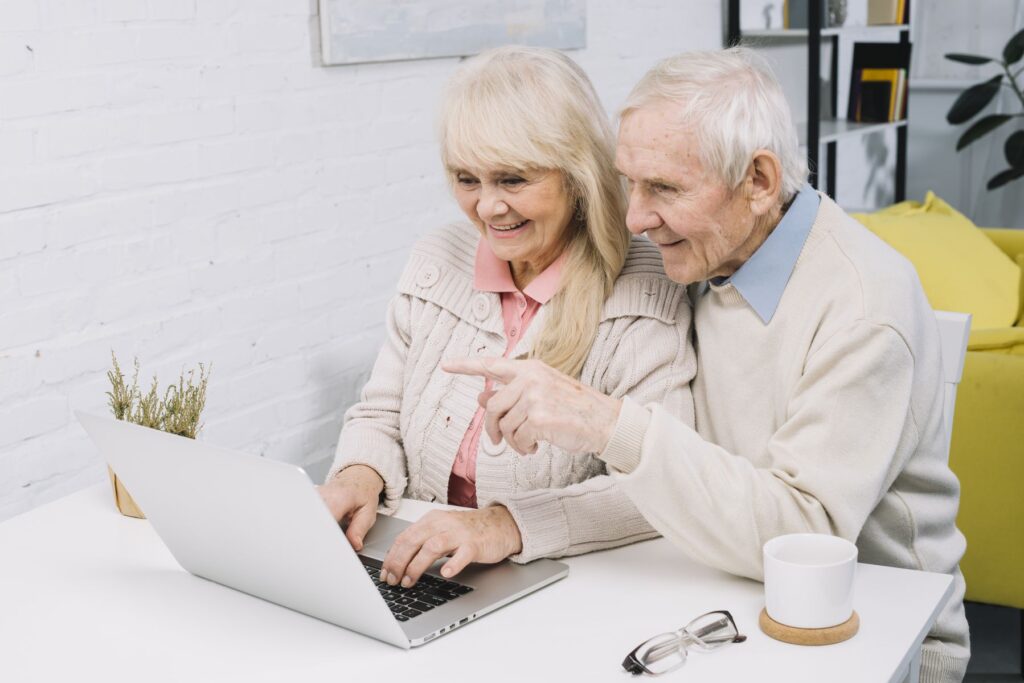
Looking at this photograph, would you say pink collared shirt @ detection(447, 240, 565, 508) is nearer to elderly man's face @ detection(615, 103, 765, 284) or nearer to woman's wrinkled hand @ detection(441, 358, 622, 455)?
elderly man's face @ detection(615, 103, 765, 284)

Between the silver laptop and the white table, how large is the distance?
2 cm

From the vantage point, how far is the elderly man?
1343 mm

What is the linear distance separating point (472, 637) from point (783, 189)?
674 millimetres

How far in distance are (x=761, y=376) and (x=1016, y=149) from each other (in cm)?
404

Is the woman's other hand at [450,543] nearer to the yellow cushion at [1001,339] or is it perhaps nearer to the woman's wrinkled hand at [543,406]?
the woman's wrinkled hand at [543,406]

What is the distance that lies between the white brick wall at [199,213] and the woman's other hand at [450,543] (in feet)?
3.05

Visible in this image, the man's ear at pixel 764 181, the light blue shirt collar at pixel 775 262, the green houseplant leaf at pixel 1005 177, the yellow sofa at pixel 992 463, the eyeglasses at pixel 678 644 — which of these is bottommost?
the yellow sofa at pixel 992 463

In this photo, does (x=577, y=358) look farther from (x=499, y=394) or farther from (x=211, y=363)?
(x=211, y=363)

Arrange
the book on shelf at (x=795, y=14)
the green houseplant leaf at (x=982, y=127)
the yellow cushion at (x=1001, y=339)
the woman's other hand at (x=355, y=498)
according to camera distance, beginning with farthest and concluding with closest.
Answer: the green houseplant leaf at (x=982, y=127)
the book on shelf at (x=795, y=14)
the yellow cushion at (x=1001, y=339)
the woman's other hand at (x=355, y=498)

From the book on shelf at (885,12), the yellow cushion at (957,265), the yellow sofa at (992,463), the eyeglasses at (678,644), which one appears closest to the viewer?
the eyeglasses at (678,644)

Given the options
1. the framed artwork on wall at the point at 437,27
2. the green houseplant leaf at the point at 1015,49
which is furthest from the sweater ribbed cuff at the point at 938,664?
the green houseplant leaf at the point at 1015,49

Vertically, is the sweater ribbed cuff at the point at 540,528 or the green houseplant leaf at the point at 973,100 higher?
the green houseplant leaf at the point at 973,100

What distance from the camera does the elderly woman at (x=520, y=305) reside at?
1.64 meters

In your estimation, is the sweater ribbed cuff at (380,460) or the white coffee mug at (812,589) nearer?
the white coffee mug at (812,589)
